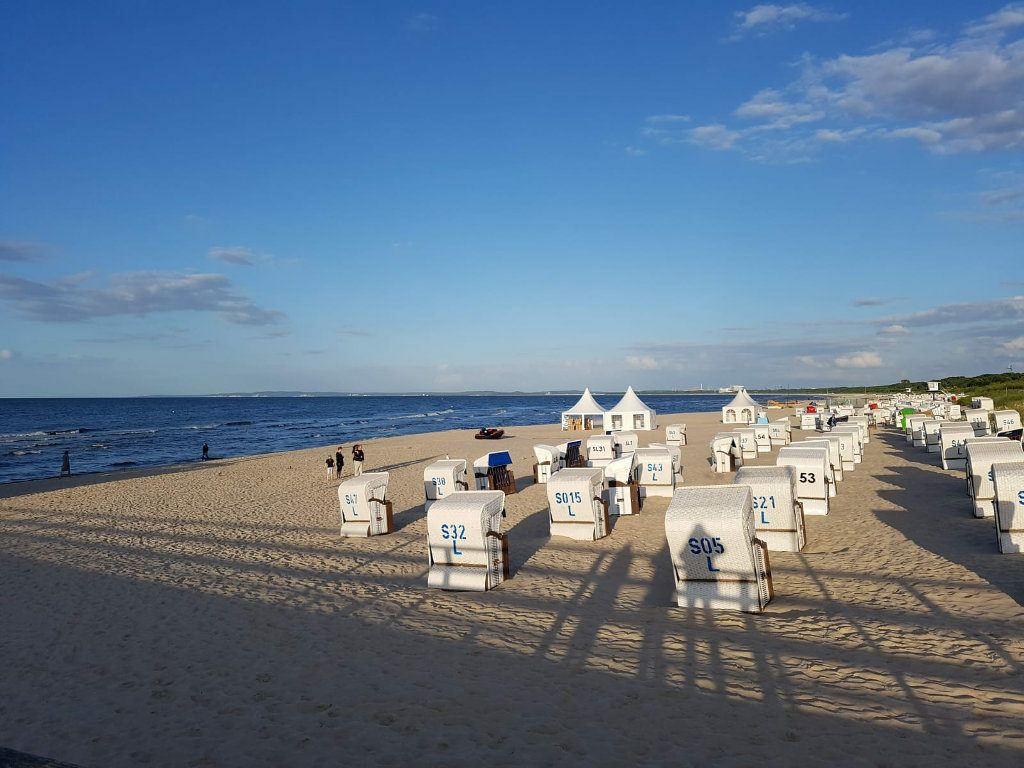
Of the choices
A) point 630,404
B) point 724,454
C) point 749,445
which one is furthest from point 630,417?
point 724,454

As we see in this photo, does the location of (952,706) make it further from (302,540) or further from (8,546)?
(8,546)

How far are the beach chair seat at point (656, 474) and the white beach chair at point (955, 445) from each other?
949cm

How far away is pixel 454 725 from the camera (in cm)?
579

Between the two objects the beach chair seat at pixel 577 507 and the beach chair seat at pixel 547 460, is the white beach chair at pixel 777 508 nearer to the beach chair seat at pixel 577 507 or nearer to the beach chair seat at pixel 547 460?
the beach chair seat at pixel 577 507

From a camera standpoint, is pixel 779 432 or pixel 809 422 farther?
pixel 809 422

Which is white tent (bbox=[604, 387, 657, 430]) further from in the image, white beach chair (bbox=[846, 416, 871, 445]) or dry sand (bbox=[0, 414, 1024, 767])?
dry sand (bbox=[0, 414, 1024, 767])

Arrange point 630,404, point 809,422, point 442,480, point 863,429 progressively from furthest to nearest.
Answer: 1. point 630,404
2. point 809,422
3. point 863,429
4. point 442,480

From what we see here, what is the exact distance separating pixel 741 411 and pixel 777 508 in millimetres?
40948

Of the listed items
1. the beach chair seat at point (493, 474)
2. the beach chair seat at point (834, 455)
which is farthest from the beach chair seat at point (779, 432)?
the beach chair seat at point (493, 474)

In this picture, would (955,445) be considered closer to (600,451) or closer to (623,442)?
(623,442)

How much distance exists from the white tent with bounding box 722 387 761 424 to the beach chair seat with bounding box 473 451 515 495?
35054 mm

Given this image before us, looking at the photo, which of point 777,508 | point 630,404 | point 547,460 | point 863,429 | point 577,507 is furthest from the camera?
point 630,404

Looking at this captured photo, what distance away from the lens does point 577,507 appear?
13.1 m

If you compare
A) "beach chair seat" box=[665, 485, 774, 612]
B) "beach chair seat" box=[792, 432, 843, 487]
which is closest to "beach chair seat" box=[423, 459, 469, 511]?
"beach chair seat" box=[665, 485, 774, 612]
